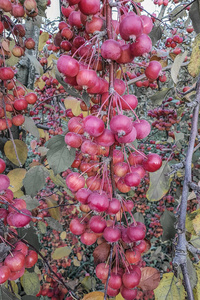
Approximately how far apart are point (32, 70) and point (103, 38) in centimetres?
123

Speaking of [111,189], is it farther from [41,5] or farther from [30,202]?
[41,5]

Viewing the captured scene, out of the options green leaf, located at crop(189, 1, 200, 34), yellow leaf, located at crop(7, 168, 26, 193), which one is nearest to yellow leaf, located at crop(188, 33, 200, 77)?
green leaf, located at crop(189, 1, 200, 34)

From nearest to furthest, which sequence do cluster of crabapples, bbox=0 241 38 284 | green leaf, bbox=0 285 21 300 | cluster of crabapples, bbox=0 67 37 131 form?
1. cluster of crabapples, bbox=0 241 38 284
2. green leaf, bbox=0 285 21 300
3. cluster of crabapples, bbox=0 67 37 131

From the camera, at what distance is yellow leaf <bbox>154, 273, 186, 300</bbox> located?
73 cm

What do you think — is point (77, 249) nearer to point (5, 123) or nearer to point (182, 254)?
→ point (5, 123)

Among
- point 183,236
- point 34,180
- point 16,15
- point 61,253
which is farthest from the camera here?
point 61,253

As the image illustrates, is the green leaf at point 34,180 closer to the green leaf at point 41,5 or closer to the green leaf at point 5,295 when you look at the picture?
the green leaf at point 5,295

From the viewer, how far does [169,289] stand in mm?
748

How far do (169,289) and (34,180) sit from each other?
0.70 meters

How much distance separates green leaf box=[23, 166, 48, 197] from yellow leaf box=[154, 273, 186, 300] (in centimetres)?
62

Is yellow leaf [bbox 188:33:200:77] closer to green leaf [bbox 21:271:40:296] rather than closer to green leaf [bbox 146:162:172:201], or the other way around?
green leaf [bbox 146:162:172:201]

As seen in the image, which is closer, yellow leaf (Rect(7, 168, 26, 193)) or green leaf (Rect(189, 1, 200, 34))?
green leaf (Rect(189, 1, 200, 34))

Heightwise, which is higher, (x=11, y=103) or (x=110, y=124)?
(x=110, y=124)

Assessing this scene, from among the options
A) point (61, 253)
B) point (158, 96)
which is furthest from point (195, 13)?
point (61, 253)
